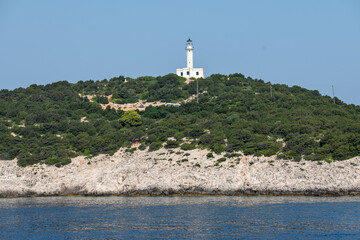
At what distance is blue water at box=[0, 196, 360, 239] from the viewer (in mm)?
34594

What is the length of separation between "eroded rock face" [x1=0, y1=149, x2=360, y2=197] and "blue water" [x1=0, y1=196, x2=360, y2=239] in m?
4.03

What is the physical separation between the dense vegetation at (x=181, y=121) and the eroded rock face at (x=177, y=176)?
221cm

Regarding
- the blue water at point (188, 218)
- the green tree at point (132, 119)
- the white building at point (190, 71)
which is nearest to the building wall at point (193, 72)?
the white building at point (190, 71)

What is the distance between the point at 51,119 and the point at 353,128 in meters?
54.4

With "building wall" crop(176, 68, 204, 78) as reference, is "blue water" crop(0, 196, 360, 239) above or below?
below

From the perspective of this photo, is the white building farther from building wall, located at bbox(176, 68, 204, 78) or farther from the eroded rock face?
the eroded rock face

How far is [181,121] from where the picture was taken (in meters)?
82.0

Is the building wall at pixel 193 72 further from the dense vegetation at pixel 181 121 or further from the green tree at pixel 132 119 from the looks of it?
the green tree at pixel 132 119

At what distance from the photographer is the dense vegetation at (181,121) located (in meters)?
68.0

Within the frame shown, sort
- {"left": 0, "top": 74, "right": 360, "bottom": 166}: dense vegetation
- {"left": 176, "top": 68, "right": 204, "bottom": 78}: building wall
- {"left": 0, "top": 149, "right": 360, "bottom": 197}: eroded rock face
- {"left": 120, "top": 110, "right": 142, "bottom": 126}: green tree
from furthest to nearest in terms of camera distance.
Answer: {"left": 176, "top": 68, "right": 204, "bottom": 78}: building wall
{"left": 120, "top": 110, "right": 142, "bottom": 126}: green tree
{"left": 0, "top": 74, "right": 360, "bottom": 166}: dense vegetation
{"left": 0, "top": 149, "right": 360, "bottom": 197}: eroded rock face

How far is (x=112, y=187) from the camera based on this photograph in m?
63.6

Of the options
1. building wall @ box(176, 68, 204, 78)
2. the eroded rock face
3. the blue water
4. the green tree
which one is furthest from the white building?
the blue water

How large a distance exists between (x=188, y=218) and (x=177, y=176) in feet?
70.7

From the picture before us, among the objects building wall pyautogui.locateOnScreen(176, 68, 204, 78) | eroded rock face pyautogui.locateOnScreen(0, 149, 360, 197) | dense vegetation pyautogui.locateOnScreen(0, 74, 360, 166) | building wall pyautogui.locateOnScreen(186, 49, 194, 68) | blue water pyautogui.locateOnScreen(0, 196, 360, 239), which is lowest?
blue water pyautogui.locateOnScreen(0, 196, 360, 239)
